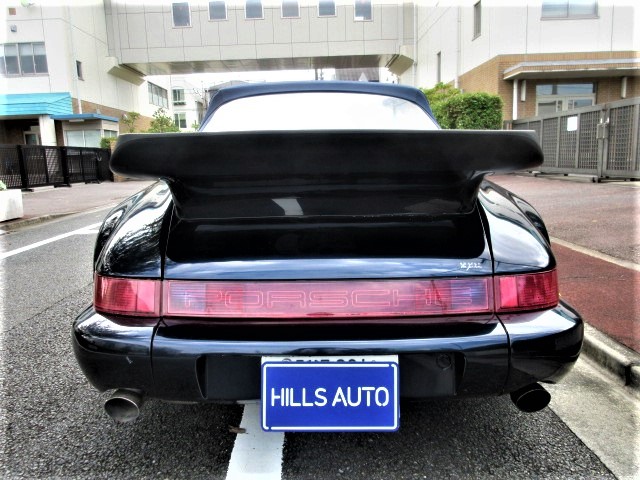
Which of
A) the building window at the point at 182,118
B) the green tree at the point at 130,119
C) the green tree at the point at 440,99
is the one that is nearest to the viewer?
the green tree at the point at 440,99

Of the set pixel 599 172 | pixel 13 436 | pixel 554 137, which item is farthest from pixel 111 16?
pixel 13 436

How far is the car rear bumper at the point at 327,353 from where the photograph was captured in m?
1.52

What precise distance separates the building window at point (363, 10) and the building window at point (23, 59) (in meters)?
17.8

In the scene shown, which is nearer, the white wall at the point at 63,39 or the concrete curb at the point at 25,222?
the concrete curb at the point at 25,222

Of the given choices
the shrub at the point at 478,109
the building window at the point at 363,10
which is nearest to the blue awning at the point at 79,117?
the building window at the point at 363,10

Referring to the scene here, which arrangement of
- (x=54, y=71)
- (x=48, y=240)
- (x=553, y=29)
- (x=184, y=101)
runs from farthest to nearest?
(x=184, y=101)
(x=54, y=71)
(x=553, y=29)
(x=48, y=240)

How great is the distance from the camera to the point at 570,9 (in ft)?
53.8

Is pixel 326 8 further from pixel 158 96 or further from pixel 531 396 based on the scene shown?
pixel 531 396

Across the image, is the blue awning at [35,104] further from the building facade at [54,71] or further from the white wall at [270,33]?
the white wall at [270,33]

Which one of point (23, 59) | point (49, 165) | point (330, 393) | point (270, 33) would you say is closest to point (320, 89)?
point (330, 393)

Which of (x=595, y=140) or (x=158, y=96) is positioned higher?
(x=158, y=96)

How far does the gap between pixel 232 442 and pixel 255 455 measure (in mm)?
139

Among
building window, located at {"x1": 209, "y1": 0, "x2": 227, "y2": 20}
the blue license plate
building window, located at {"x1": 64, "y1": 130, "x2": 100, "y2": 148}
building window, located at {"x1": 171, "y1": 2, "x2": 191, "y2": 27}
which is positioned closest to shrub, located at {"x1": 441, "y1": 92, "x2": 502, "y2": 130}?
the blue license plate

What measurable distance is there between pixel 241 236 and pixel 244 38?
95.6 feet
